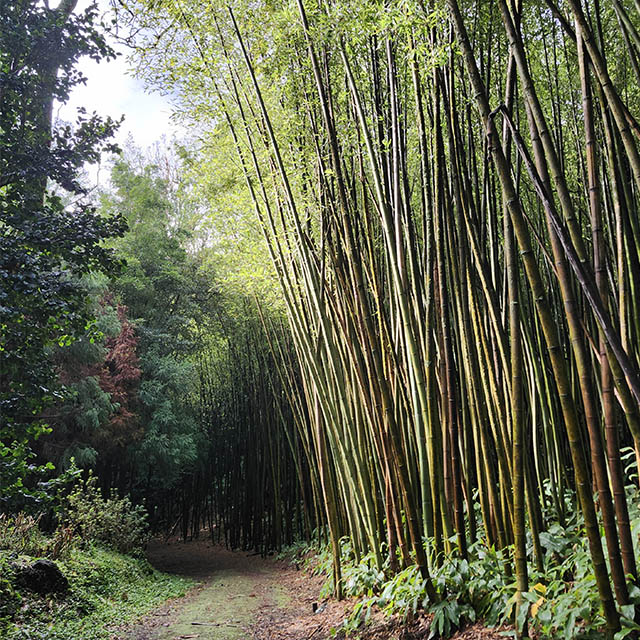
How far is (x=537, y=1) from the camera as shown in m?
2.26

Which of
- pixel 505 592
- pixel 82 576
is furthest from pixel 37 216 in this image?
pixel 505 592

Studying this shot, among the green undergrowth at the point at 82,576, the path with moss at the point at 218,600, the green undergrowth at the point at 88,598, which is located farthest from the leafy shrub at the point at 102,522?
the path with moss at the point at 218,600

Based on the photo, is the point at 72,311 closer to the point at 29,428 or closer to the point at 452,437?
the point at 29,428

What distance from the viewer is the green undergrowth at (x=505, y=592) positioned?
4.34 feet

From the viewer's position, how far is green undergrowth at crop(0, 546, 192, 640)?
2.93 meters

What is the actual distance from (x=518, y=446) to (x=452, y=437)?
0.51 m

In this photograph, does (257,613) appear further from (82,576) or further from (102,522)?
(102,522)

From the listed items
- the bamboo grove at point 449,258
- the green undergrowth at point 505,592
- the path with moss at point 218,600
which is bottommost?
the path with moss at point 218,600

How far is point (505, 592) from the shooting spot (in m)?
1.64

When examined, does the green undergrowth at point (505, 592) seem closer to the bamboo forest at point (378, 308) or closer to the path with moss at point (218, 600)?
the bamboo forest at point (378, 308)

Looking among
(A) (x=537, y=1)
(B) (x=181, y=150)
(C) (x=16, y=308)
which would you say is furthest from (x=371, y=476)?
(B) (x=181, y=150)

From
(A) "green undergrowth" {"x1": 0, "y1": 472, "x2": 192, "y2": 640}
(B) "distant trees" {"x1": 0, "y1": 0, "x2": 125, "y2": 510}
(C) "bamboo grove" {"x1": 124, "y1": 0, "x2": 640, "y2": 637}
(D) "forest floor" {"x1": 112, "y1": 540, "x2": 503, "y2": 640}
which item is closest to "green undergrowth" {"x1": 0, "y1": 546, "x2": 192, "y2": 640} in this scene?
(A) "green undergrowth" {"x1": 0, "y1": 472, "x2": 192, "y2": 640}

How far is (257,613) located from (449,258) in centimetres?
258

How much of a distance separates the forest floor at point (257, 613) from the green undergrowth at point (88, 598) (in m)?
0.18
